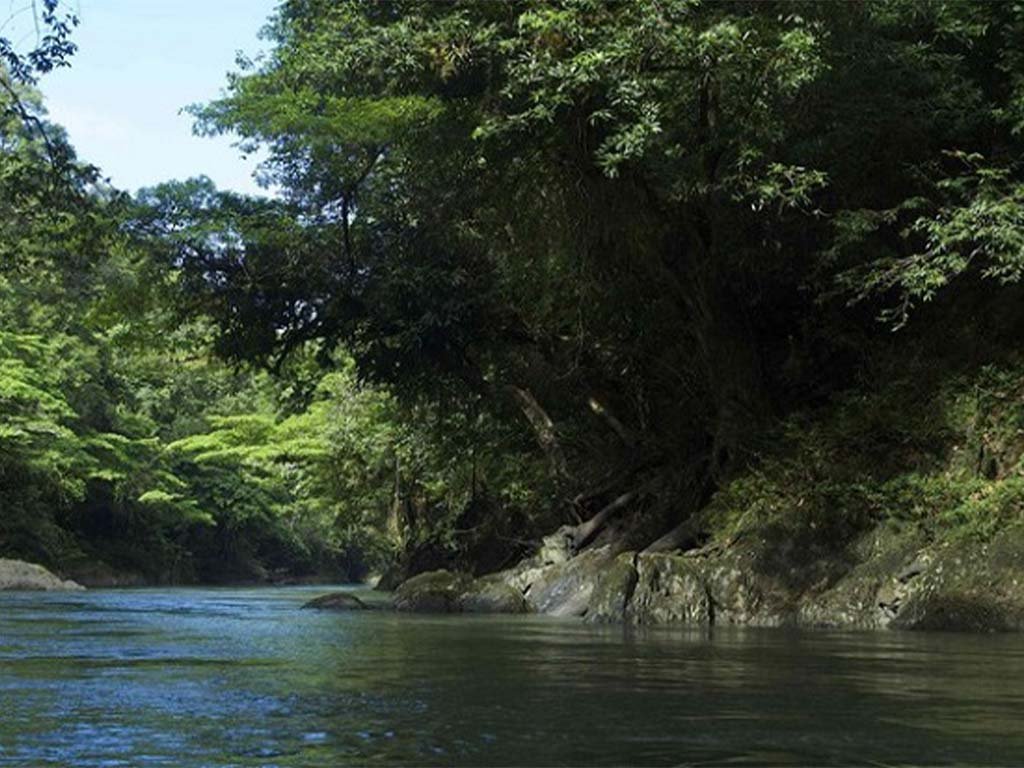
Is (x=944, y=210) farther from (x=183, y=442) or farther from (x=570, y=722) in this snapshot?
(x=183, y=442)

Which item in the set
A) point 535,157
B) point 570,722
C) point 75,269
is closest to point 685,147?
point 535,157

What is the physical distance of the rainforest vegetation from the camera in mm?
14312

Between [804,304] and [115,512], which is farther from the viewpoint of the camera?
[115,512]

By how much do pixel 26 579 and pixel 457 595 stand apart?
654 inches

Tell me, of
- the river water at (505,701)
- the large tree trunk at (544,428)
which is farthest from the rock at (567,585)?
the river water at (505,701)

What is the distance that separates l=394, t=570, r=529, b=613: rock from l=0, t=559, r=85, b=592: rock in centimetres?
1477

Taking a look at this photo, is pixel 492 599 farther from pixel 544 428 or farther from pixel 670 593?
pixel 544 428

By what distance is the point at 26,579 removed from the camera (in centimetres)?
3142

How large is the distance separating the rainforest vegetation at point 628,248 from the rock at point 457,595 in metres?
1.91

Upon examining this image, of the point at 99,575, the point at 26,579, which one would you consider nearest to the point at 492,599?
the point at 26,579

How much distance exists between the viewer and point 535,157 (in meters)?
16.9

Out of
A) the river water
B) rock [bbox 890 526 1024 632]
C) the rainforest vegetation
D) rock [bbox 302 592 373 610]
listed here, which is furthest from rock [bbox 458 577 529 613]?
the river water

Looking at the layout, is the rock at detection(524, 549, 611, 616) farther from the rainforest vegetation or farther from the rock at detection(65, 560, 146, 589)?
the rock at detection(65, 560, 146, 589)

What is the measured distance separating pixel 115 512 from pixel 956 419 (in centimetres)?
3608
